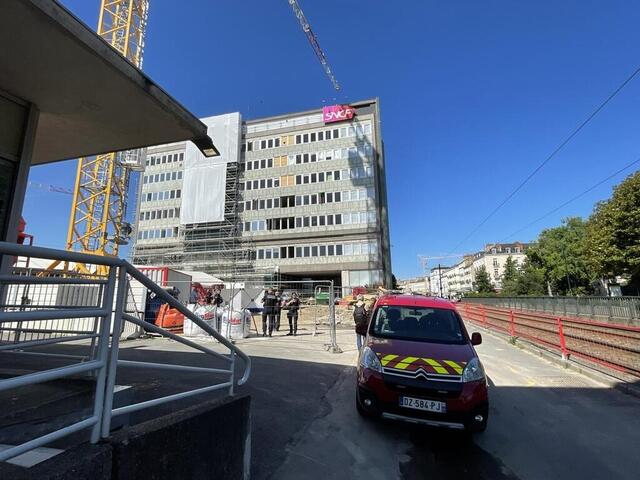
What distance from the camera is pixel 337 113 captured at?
5941 centimetres

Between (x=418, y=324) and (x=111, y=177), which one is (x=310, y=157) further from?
(x=418, y=324)

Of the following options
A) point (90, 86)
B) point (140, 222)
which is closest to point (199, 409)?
point (90, 86)

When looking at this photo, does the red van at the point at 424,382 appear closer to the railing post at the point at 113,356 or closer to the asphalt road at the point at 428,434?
the asphalt road at the point at 428,434

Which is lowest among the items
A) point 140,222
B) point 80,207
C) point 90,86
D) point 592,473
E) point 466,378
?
point 592,473

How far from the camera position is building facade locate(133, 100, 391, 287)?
55.0 metres

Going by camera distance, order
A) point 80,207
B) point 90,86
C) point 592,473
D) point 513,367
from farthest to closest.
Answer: point 80,207, point 513,367, point 90,86, point 592,473

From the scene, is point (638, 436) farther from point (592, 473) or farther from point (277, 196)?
point (277, 196)

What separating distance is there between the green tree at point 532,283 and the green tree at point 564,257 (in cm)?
97

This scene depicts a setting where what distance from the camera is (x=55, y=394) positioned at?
3.17 meters

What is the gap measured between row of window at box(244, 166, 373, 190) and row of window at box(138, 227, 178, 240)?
46.8 feet

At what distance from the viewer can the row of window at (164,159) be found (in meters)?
64.8

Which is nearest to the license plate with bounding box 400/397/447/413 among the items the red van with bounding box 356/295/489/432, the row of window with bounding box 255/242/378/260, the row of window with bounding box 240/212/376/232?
the red van with bounding box 356/295/489/432

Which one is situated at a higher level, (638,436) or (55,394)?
(55,394)

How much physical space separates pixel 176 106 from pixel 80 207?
38024 mm
